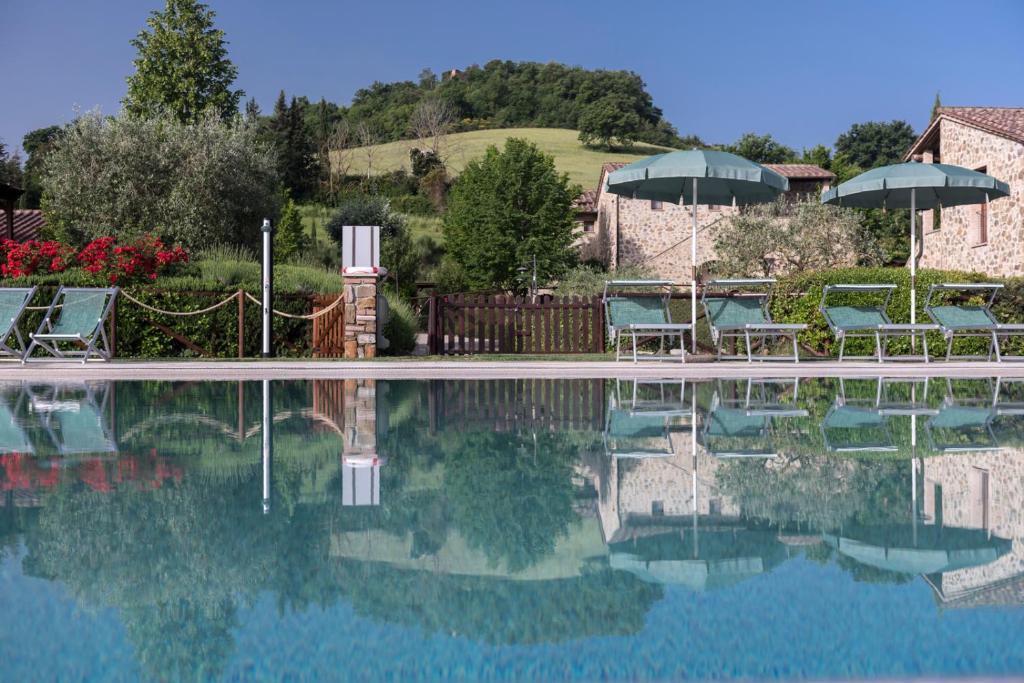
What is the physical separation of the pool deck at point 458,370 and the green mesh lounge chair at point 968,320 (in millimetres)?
723

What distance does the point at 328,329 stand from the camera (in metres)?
15.5

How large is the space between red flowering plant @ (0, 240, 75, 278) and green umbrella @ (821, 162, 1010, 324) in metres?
12.6

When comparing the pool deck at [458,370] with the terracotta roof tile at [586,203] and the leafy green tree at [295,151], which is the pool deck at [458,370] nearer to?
the terracotta roof tile at [586,203]

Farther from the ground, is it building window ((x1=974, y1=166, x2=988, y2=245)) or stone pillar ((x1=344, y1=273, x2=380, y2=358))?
building window ((x1=974, y1=166, x2=988, y2=245))

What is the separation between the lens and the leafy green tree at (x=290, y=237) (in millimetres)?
41559

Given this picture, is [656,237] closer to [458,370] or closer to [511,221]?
[511,221]

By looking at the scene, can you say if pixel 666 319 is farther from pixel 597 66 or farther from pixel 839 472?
pixel 597 66

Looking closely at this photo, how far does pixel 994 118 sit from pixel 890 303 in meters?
11.0

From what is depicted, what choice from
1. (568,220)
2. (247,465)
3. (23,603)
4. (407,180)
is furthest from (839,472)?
(407,180)

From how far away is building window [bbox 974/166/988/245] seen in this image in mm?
23438

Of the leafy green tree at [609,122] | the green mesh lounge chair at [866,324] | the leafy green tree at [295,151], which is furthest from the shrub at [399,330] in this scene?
the leafy green tree at [609,122]

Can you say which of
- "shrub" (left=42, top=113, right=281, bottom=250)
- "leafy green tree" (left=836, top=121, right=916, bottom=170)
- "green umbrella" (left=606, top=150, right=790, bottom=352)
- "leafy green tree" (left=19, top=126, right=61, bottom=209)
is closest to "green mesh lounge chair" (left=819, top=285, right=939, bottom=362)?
"green umbrella" (left=606, top=150, right=790, bottom=352)

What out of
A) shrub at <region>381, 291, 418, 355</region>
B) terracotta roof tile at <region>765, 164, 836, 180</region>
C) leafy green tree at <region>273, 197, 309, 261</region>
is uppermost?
terracotta roof tile at <region>765, 164, 836, 180</region>

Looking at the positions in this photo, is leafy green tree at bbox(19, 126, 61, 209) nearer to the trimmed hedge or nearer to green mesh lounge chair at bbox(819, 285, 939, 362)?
the trimmed hedge
